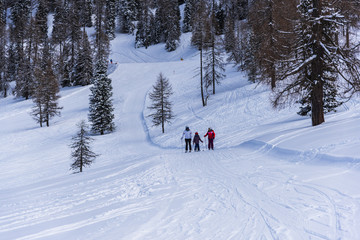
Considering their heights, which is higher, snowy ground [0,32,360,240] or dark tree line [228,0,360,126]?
dark tree line [228,0,360,126]

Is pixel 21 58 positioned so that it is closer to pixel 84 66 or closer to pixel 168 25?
pixel 84 66

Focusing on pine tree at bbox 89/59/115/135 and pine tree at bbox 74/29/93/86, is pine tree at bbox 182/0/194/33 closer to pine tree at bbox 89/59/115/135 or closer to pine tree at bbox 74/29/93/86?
pine tree at bbox 74/29/93/86

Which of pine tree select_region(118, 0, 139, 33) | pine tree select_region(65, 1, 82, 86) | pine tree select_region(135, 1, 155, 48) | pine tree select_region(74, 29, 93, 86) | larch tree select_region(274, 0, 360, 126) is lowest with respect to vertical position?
larch tree select_region(274, 0, 360, 126)

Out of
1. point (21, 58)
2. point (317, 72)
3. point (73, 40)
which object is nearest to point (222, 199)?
point (317, 72)

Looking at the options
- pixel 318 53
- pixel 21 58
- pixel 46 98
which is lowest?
pixel 318 53

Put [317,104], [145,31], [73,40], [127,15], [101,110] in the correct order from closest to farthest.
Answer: [317,104] < [101,110] < [73,40] < [145,31] < [127,15]

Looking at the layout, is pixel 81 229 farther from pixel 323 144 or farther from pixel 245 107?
pixel 245 107

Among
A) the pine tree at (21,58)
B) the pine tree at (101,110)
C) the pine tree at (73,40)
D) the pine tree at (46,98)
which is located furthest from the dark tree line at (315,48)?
the pine tree at (73,40)

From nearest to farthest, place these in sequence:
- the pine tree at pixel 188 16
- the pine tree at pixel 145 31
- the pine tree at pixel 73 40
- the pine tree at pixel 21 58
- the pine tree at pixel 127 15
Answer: the pine tree at pixel 21 58 < the pine tree at pixel 73 40 < the pine tree at pixel 145 31 < the pine tree at pixel 188 16 < the pine tree at pixel 127 15

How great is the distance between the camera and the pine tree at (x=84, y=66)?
4775 centimetres

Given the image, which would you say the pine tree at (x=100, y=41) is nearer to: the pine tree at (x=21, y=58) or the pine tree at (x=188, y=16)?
the pine tree at (x=21, y=58)

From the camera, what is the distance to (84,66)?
47.8 m

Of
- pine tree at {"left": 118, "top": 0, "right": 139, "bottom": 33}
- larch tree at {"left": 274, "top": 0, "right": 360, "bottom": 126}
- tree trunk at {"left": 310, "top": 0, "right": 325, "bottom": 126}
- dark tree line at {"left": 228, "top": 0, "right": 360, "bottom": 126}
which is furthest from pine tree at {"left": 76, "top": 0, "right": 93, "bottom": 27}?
tree trunk at {"left": 310, "top": 0, "right": 325, "bottom": 126}

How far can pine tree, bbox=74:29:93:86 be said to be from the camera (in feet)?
157
